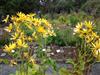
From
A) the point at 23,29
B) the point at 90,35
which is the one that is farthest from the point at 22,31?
the point at 90,35

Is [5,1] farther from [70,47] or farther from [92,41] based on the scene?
[92,41]

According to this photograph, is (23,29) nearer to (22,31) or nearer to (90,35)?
(22,31)

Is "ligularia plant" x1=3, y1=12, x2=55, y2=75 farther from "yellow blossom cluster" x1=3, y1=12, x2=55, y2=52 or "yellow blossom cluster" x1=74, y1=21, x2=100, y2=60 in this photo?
"yellow blossom cluster" x1=74, y1=21, x2=100, y2=60

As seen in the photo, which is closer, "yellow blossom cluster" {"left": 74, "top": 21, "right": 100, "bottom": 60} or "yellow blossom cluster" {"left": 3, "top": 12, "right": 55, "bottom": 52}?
"yellow blossom cluster" {"left": 74, "top": 21, "right": 100, "bottom": 60}

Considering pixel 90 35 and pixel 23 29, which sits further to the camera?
pixel 23 29

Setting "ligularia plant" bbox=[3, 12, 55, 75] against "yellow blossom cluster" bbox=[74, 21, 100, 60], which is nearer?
"yellow blossom cluster" bbox=[74, 21, 100, 60]

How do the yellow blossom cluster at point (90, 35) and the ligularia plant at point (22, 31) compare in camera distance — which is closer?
the yellow blossom cluster at point (90, 35)

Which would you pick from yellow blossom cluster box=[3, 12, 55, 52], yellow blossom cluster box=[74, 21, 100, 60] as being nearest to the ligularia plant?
yellow blossom cluster box=[3, 12, 55, 52]

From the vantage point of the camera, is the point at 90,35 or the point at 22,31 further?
the point at 22,31

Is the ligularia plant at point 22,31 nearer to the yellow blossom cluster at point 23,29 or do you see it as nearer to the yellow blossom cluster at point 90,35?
the yellow blossom cluster at point 23,29

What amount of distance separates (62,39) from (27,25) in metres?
7.13

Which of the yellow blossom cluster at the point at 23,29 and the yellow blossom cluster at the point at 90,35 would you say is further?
the yellow blossom cluster at the point at 23,29

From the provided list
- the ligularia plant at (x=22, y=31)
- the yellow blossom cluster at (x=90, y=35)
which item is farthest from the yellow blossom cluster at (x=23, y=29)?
the yellow blossom cluster at (x=90, y=35)

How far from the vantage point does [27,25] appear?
2916mm
